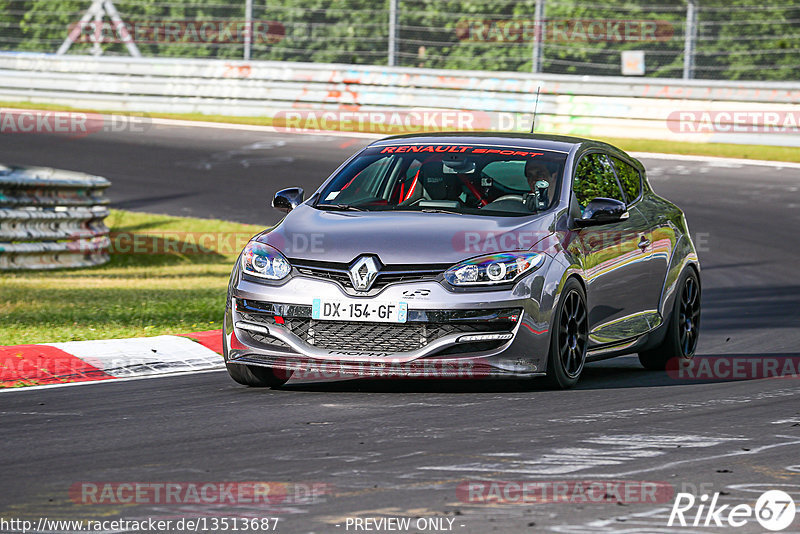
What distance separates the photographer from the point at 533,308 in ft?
26.8

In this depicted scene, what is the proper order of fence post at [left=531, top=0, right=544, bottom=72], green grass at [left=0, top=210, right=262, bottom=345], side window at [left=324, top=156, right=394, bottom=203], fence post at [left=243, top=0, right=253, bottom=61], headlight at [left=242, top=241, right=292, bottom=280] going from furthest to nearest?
1. fence post at [left=243, top=0, right=253, bottom=61]
2. fence post at [left=531, top=0, right=544, bottom=72]
3. green grass at [left=0, top=210, right=262, bottom=345]
4. side window at [left=324, top=156, right=394, bottom=203]
5. headlight at [left=242, top=241, right=292, bottom=280]

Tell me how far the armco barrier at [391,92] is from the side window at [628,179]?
14.7 m

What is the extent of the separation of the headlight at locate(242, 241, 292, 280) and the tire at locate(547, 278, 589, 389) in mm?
1575

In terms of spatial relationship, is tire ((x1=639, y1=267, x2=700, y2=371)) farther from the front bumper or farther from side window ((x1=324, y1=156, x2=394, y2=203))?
side window ((x1=324, y1=156, x2=394, y2=203))

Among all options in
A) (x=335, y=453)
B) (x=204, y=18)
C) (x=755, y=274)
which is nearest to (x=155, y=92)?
(x=204, y=18)

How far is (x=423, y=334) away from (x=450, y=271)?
14.9 inches

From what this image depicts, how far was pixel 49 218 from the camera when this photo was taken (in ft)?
54.6

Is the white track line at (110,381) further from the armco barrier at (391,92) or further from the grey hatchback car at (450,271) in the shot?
the armco barrier at (391,92)

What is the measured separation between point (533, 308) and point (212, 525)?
3394 mm

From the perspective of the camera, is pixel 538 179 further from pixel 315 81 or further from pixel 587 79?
pixel 315 81

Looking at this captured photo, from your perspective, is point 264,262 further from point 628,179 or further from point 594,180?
point 628,179

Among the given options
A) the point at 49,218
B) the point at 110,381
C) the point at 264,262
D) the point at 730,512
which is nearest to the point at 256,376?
the point at 264,262

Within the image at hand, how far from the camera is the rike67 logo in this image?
208 inches

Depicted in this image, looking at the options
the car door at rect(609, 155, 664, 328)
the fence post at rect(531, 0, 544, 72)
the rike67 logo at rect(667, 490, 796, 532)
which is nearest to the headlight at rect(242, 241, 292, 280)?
the car door at rect(609, 155, 664, 328)
